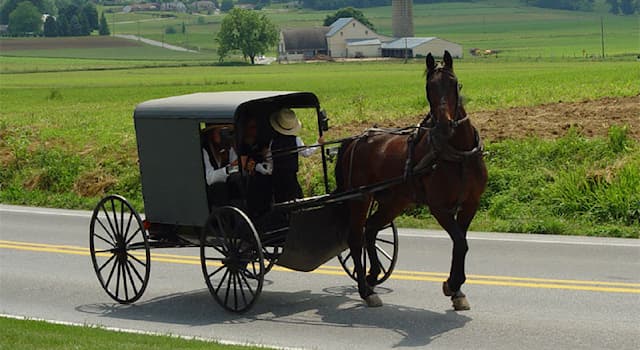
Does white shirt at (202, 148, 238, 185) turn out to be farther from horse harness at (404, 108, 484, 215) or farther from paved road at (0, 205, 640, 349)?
horse harness at (404, 108, 484, 215)

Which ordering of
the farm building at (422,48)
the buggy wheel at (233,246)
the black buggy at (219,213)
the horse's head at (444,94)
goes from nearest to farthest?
the horse's head at (444,94)
the buggy wheel at (233,246)
the black buggy at (219,213)
the farm building at (422,48)

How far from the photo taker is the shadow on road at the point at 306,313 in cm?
1064

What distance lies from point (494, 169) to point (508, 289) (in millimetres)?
6888

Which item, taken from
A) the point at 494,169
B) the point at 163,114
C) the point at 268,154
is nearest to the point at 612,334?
the point at 268,154

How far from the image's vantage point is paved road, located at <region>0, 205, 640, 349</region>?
10211 millimetres

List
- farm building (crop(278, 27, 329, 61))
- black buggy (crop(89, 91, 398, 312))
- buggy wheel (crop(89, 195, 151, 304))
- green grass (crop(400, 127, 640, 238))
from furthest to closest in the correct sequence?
farm building (crop(278, 27, 329, 61)), green grass (crop(400, 127, 640, 238)), buggy wheel (crop(89, 195, 151, 304)), black buggy (crop(89, 91, 398, 312))

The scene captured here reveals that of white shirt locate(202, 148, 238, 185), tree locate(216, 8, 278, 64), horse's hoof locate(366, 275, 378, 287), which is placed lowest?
tree locate(216, 8, 278, 64)

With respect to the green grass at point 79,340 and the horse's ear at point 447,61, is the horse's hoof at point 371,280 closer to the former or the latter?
the green grass at point 79,340

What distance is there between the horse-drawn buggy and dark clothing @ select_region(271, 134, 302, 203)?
0.04 metres

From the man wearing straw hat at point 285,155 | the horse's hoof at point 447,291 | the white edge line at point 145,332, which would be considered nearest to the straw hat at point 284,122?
the man wearing straw hat at point 285,155

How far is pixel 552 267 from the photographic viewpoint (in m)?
13.2

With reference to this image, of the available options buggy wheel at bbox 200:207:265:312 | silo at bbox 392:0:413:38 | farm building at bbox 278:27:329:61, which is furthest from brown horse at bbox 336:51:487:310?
silo at bbox 392:0:413:38

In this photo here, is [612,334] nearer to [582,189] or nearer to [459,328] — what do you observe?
[459,328]

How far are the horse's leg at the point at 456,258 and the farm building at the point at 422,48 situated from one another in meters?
132
